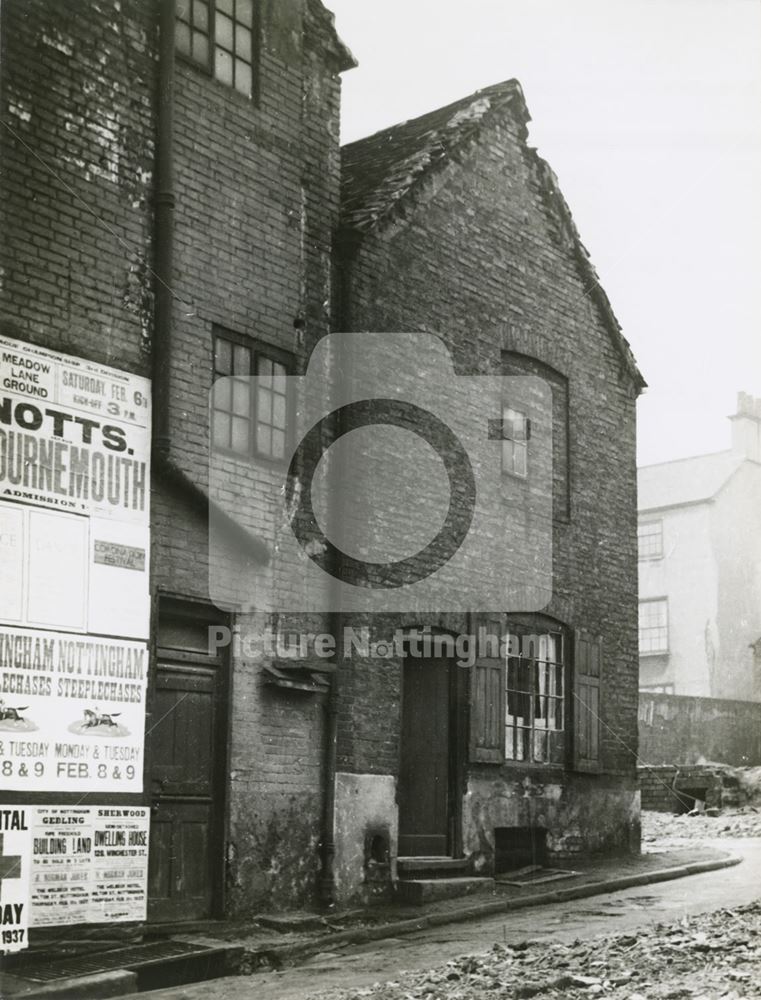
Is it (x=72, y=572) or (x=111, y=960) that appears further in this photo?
(x=72, y=572)

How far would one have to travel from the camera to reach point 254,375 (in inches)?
460

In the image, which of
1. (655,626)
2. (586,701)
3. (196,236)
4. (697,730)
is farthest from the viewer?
(655,626)

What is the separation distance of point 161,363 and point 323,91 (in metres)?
3.77

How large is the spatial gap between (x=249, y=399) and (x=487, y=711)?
4641 mm

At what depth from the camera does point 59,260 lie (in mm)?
9891

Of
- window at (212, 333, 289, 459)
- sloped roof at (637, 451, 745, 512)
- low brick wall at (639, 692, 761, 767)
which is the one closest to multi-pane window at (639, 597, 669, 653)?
sloped roof at (637, 451, 745, 512)

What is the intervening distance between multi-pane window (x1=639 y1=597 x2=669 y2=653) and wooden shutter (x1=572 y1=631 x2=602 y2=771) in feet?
67.8

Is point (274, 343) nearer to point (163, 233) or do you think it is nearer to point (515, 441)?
point (163, 233)

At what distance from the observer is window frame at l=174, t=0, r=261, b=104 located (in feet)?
37.0

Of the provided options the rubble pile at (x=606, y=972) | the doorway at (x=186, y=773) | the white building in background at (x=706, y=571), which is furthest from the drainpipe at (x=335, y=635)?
the white building in background at (x=706, y=571)

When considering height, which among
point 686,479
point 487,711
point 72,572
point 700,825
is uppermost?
point 686,479

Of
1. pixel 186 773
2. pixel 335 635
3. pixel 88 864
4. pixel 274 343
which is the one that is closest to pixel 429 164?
pixel 274 343

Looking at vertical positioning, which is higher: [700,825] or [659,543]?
[659,543]

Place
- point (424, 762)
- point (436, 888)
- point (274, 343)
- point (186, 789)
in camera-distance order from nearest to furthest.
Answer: point (186, 789) < point (274, 343) < point (436, 888) < point (424, 762)
